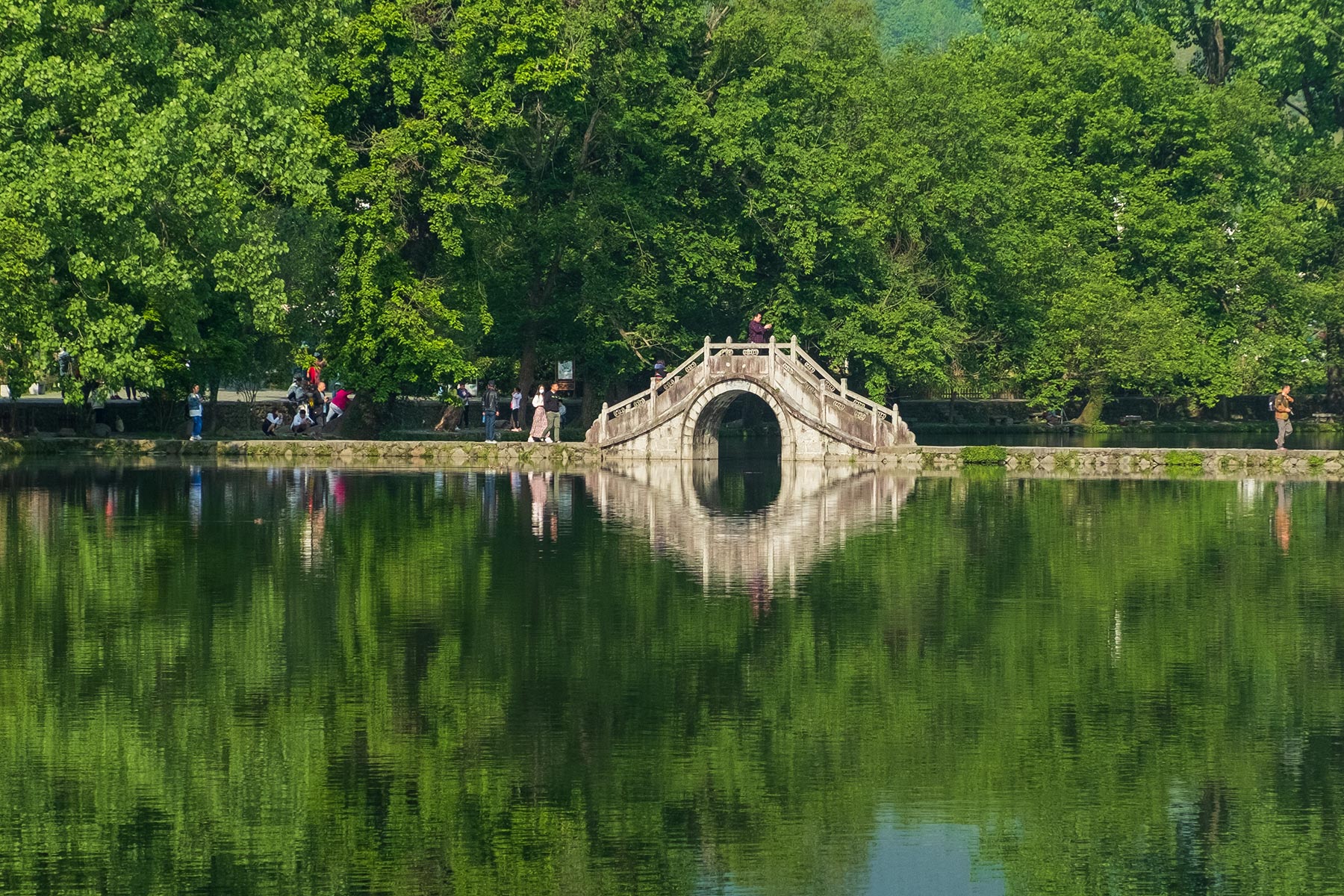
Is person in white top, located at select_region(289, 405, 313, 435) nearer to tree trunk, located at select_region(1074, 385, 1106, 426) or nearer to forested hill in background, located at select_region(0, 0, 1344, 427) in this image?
forested hill in background, located at select_region(0, 0, 1344, 427)

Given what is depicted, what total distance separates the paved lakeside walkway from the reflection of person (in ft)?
20.4

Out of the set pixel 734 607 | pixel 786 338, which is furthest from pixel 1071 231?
pixel 734 607

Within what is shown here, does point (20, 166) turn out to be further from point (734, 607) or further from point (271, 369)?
point (734, 607)

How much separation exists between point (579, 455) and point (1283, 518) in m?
24.2

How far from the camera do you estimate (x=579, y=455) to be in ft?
199

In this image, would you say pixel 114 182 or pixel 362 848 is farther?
pixel 114 182

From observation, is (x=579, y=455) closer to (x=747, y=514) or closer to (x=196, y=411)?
(x=196, y=411)

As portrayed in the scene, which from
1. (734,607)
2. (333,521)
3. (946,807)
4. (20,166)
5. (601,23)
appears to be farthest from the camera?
(601,23)

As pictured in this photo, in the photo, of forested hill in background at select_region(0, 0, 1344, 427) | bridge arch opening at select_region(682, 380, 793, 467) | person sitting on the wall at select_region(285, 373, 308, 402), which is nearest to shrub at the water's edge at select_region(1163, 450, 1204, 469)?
bridge arch opening at select_region(682, 380, 793, 467)

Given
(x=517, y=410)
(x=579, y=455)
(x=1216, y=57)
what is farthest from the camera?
(x=1216, y=57)

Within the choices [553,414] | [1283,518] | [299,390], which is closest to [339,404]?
[299,390]

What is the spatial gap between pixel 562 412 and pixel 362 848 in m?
62.7

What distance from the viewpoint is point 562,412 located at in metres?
77.9

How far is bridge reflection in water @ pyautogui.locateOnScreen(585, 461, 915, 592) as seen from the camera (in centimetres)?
3284
